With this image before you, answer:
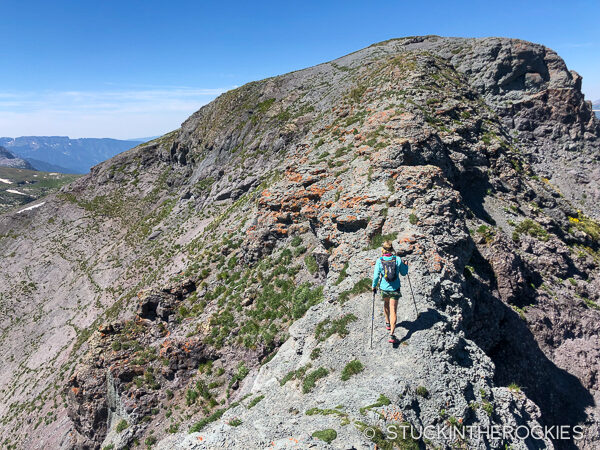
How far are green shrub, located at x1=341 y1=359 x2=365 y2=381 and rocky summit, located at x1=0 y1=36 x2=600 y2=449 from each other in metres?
0.13

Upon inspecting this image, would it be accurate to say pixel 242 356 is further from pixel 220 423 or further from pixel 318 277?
pixel 220 423

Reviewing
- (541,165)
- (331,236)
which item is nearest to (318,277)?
(331,236)

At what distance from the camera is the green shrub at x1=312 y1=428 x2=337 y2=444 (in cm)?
840

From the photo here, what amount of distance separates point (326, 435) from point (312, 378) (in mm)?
3346

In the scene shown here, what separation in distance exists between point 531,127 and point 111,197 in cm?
9438

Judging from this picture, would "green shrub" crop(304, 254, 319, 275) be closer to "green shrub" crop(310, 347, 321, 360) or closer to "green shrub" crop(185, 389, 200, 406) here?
"green shrub" crop(310, 347, 321, 360)

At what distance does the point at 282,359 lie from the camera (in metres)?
15.0

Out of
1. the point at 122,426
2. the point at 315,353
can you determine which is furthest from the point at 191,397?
the point at 315,353

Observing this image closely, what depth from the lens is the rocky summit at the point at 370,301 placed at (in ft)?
34.7

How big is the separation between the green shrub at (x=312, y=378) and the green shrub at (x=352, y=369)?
79 cm

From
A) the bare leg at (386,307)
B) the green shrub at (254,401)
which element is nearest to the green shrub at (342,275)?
the bare leg at (386,307)

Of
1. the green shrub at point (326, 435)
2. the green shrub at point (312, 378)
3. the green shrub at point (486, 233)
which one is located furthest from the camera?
the green shrub at point (486, 233)

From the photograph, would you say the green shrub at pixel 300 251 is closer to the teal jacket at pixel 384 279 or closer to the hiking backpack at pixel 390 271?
the teal jacket at pixel 384 279

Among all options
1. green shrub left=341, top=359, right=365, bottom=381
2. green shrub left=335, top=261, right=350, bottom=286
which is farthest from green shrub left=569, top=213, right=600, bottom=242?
green shrub left=341, top=359, right=365, bottom=381
